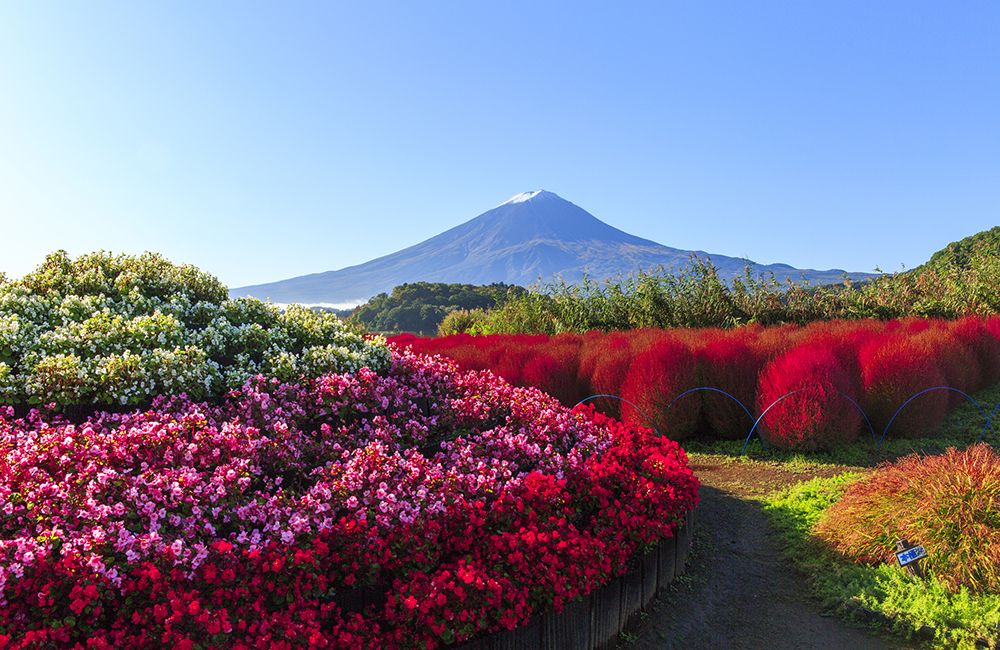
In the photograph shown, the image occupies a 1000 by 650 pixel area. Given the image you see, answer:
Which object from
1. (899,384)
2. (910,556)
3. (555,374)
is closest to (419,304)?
(555,374)

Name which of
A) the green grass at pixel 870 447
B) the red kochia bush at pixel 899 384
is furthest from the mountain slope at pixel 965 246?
the red kochia bush at pixel 899 384

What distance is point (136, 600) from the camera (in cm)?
259

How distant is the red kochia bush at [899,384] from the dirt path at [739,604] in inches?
121

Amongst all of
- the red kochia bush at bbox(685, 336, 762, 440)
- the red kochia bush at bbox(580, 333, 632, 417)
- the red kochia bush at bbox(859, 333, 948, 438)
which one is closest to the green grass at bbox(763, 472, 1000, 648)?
the red kochia bush at bbox(685, 336, 762, 440)

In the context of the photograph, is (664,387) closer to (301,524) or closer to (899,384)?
(899,384)

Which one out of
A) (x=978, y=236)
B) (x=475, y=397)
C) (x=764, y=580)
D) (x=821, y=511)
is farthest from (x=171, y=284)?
(x=978, y=236)

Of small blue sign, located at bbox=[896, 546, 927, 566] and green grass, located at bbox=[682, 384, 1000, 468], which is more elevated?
small blue sign, located at bbox=[896, 546, 927, 566]

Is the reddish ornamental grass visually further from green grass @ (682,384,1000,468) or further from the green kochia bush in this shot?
the green kochia bush

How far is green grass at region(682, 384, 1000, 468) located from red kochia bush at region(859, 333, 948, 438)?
160mm

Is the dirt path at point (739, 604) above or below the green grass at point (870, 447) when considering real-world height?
below

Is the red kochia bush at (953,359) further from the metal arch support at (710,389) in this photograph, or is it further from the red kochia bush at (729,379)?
the metal arch support at (710,389)

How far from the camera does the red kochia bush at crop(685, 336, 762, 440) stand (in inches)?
281

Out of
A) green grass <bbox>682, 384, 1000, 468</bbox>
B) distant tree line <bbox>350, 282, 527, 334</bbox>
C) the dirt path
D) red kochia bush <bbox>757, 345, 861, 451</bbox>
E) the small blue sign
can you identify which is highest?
distant tree line <bbox>350, 282, 527, 334</bbox>

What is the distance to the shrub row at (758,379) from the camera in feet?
21.3
